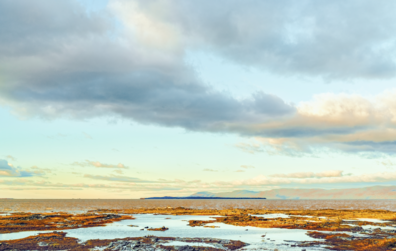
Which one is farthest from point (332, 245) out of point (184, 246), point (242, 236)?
point (184, 246)

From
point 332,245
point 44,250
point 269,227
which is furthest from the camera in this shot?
point 269,227

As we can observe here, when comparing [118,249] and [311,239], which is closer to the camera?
[118,249]

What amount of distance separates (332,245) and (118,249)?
26.3 meters

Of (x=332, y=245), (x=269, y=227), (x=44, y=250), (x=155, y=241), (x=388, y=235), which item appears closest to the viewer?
(x=44, y=250)

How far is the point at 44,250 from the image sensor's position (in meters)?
35.9

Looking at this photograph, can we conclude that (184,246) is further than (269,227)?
No

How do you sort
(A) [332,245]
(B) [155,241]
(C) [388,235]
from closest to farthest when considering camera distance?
(A) [332,245] → (B) [155,241] → (C) [388,235]

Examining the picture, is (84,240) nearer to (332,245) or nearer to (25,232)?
(25,232)

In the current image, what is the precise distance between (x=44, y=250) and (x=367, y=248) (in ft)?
125

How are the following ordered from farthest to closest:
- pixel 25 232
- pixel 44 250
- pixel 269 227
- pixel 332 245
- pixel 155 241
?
1. pixel 269 227
2. pixel 25 232
3. pixel 155 241
4. pixel 332 245
5. pixel 44 250

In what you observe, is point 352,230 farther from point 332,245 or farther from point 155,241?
point 155,241

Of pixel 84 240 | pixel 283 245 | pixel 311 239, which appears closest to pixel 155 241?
pixel 84 240

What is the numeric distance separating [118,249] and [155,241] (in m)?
6.54

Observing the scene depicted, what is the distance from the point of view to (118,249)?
36.3 metres
